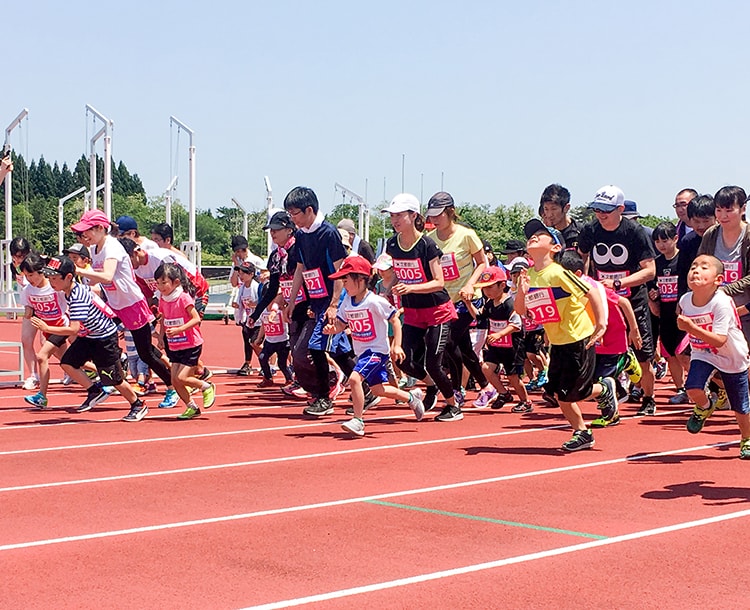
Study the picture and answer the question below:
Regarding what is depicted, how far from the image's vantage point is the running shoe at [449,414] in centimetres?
1110

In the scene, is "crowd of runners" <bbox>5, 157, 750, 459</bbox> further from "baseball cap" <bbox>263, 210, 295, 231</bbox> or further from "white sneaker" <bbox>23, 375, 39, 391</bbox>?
"white sneaker" <bbox>23, 375, 39, 391</bbox>

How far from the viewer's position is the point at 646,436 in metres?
9.71

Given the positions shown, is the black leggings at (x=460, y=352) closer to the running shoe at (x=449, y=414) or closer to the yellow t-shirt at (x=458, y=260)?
the yellow t-shirt at (x=458, y=260)

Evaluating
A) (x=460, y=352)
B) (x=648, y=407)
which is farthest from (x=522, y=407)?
(x=648, y=407)

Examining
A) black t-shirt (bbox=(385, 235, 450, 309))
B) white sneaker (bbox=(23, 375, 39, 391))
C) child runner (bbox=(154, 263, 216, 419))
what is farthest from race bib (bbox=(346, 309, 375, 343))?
white sneaker (bbox=(23, 375, 39, 391))

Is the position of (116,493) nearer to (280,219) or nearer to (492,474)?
(492,474)

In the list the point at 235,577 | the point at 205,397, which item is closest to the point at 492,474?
the point at 235,577

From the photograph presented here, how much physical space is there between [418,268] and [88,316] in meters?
3.68

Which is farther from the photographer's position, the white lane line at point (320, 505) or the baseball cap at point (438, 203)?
the baseball cap at point (438, 203)

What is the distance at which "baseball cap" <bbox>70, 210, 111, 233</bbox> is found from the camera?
36.8ft

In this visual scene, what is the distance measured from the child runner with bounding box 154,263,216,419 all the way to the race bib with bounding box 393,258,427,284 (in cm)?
210

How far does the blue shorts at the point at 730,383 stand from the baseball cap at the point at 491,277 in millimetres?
3747

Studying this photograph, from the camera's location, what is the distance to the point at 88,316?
Result: 11820 millimetres

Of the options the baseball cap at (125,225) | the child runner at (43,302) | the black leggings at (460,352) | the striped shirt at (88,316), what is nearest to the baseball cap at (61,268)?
the striped shirt at (88,316)
